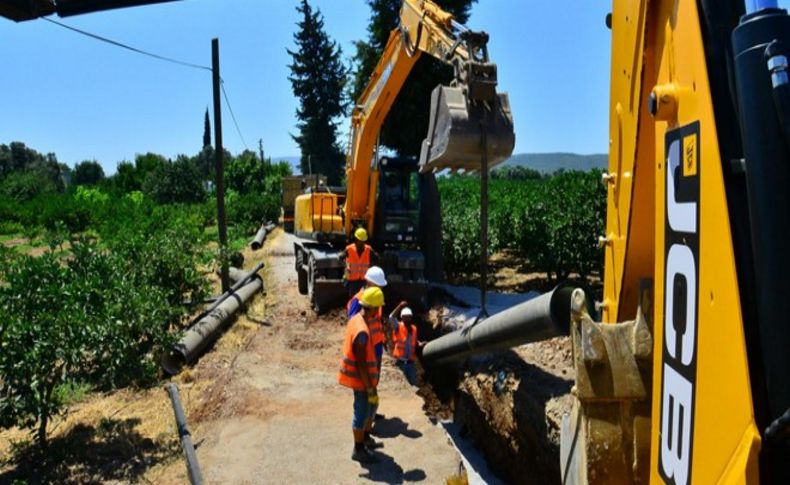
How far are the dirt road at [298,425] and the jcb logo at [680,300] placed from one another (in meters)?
4.52

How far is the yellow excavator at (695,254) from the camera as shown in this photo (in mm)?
1546

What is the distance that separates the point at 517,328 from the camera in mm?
5453

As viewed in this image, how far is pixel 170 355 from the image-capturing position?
10383mm

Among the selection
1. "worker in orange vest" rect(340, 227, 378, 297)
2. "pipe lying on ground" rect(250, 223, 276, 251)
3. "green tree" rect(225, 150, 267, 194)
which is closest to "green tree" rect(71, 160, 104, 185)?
"green tree" rect(225, 150, 267, 194)

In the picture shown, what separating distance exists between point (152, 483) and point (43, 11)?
4.82 m

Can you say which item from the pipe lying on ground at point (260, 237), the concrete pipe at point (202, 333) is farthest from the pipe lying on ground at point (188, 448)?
the pipe lying on ground at point (260, 237)

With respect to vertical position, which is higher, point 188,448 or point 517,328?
point 517,328

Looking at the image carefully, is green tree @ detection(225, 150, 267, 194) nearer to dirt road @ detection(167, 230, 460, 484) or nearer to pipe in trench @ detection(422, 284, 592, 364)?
dirt road @ detection(167, 230, 460, 484)

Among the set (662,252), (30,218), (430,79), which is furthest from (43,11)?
(30,218)

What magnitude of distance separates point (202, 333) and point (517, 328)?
7.13m

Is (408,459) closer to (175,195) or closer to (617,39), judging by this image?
(617,39)

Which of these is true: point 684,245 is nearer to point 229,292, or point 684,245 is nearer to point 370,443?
point 370,443

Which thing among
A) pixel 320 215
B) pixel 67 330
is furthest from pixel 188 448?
pixel 320 215

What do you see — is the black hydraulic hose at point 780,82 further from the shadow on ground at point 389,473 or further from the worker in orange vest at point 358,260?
the worker in orange vest at point 358,260
